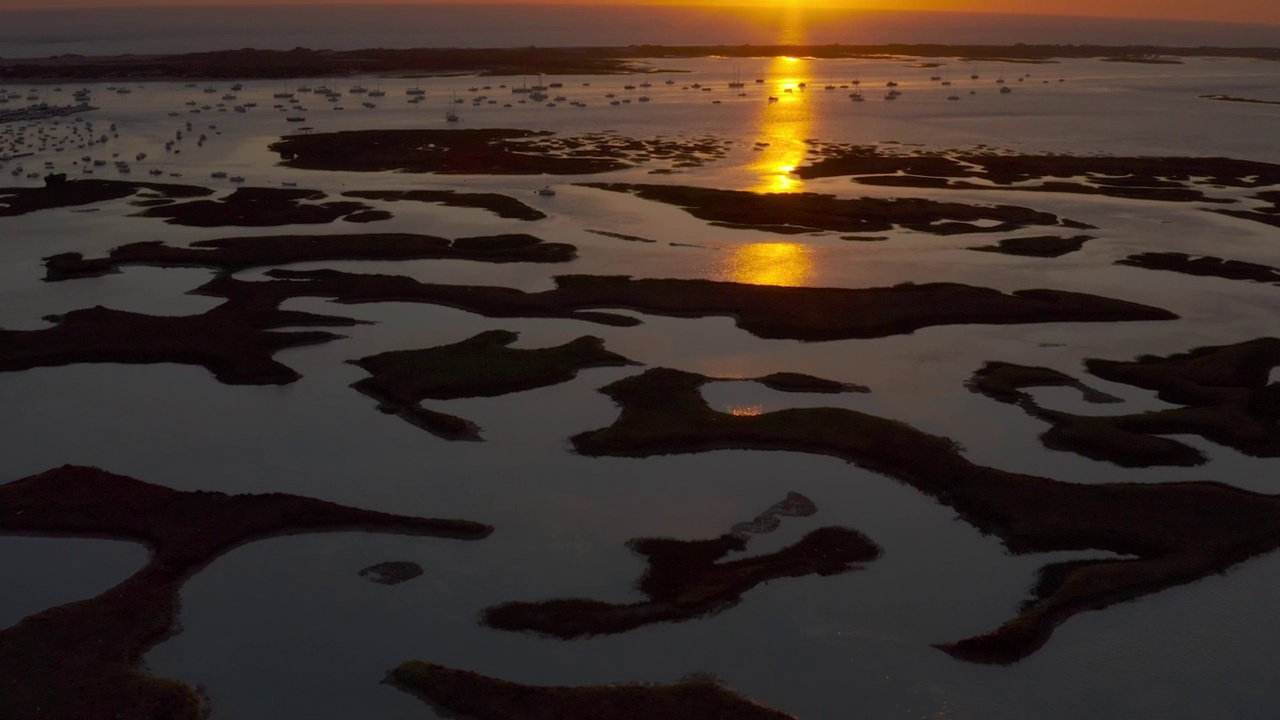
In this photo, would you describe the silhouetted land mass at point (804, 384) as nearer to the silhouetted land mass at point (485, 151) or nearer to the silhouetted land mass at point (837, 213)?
the silhouetted land mass at point (837, 213)

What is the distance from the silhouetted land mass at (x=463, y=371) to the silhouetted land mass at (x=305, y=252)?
39.5 feet

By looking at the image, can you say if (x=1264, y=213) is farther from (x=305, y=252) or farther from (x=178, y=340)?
(x=178, y=340)

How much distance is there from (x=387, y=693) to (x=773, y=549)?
26.0ft

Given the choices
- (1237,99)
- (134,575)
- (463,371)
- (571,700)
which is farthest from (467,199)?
(1237,99)

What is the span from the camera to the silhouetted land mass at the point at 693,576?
62.9 ft

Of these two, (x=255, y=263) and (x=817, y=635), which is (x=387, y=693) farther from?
(x=255, y=263)

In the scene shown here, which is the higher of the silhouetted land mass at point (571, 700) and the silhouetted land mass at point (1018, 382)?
the silhouetted land mass at point (1018, 382)

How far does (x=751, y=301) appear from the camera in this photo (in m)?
38.0

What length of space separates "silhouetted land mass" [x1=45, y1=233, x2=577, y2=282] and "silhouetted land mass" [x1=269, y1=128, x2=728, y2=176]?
71.4 feet

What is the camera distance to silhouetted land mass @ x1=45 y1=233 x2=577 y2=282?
4325 cm

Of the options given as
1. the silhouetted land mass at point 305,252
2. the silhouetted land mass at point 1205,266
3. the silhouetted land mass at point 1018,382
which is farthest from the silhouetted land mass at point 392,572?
the silhouetted land mass at point 1205,266

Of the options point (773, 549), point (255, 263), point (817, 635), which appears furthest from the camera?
point (255, 263)

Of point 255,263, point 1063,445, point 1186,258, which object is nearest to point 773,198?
point 1186,258

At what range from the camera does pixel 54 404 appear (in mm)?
29297
